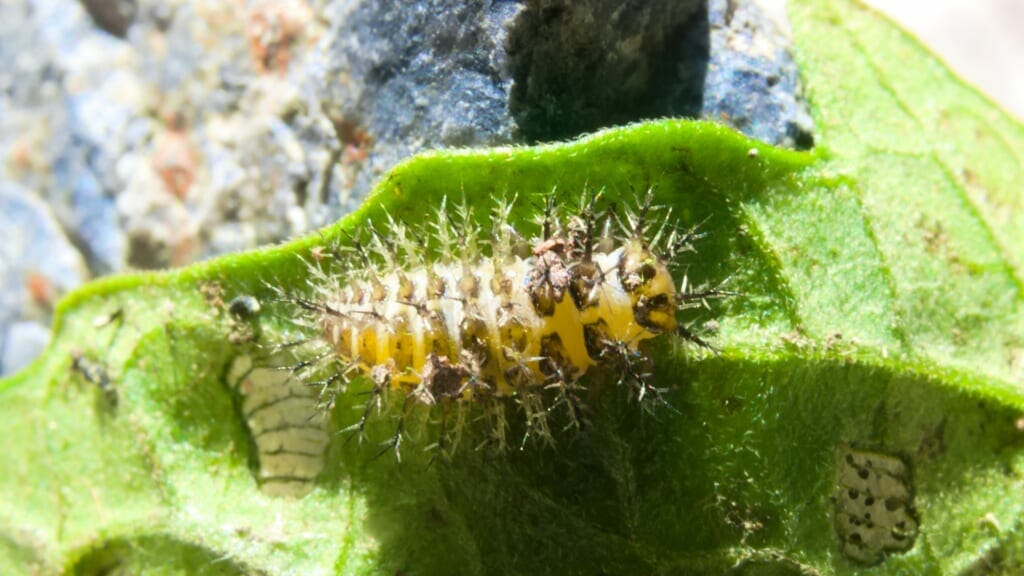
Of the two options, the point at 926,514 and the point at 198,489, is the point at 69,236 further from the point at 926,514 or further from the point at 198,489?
the point at 926,514

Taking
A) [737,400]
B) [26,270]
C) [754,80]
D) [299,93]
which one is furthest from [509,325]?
[26,270]

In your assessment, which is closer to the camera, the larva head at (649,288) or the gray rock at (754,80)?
the larva head at (649,288)

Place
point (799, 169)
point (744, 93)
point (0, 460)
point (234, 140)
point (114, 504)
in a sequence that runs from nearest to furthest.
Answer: point (799, 169) → point (744, 93) → point (114, 504) → point (0, 460) → point (234, 140)

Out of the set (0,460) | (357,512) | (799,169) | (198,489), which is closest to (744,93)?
(799,169)

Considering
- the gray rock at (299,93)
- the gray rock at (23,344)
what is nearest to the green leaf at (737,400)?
the gray rock at (299,93)

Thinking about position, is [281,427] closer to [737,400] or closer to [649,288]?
[649,288]

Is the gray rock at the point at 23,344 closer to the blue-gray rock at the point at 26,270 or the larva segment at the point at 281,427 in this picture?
the blue-gray rock at the point at 26,270

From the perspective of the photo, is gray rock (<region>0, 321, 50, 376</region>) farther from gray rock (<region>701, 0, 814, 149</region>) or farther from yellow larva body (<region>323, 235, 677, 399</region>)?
gray rock (<region>701, 0, 814, 149</region>)
